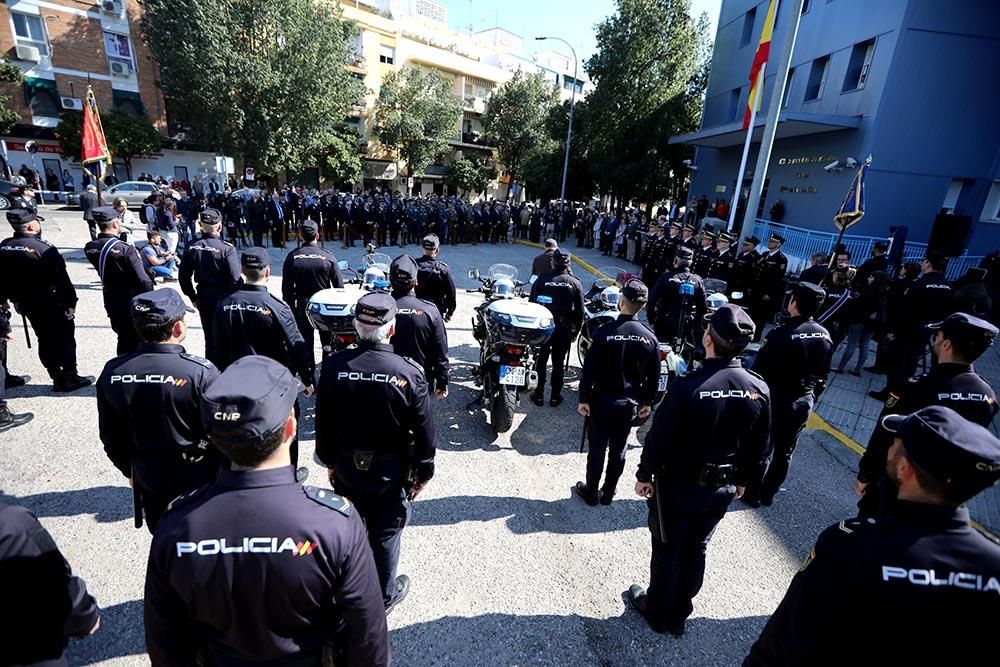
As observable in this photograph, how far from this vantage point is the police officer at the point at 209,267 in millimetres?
6148

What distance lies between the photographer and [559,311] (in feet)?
20.5

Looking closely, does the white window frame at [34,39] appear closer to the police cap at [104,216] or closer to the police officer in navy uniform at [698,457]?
the police cap at [104,216]

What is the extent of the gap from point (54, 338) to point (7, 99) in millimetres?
27768

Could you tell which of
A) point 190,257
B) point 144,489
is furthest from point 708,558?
point 190,257

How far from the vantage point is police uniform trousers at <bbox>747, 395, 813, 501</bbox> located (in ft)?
13.8

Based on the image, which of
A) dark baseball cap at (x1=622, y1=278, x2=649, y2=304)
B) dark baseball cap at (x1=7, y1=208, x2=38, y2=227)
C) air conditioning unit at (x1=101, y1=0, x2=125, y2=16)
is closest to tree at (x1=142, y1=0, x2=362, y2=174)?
air conditioning unit at (x1=101, y1=0, x2=125, y2=16)

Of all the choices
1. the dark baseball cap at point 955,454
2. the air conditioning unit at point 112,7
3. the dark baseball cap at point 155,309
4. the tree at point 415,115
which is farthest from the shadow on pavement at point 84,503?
the tree at point 415,115

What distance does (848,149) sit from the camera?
15.0m

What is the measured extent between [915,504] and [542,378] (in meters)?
4.90

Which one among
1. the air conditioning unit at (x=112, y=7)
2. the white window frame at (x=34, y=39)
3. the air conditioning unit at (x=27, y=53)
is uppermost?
the air conditioning unit at (x=112, y=7)

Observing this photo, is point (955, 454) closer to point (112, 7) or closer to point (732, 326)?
point (732, 326)

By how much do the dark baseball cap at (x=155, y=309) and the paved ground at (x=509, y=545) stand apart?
179cm

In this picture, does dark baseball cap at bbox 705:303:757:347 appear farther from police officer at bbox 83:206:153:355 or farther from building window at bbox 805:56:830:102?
building window at bbox 805:56:830:102

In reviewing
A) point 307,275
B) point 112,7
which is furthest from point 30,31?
point 307,275
